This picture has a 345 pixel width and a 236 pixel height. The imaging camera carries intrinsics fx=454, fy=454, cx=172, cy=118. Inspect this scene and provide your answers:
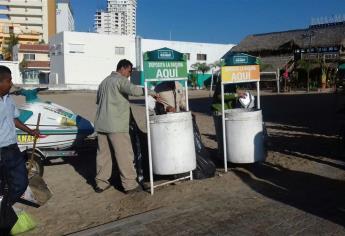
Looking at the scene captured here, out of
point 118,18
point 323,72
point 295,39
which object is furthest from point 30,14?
point 323,72

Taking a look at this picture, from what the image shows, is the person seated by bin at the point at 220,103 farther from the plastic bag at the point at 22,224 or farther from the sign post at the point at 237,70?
the plastic bag at the point at 22,224

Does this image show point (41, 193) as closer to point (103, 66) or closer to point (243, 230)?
point (243, 230)

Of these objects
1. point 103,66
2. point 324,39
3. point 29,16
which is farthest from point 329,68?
point 29,16

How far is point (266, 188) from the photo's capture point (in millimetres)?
6594

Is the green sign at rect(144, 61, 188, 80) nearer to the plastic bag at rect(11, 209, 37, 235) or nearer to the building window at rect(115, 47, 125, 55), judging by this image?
the plastic bag at rect(11, 209, 37, 235)

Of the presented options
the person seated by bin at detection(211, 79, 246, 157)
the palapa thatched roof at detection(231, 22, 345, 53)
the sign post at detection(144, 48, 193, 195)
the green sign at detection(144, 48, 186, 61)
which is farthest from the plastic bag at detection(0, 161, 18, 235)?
the palapa thatched roof at detection(231, 22, 345, 53)

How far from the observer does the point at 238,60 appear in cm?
765

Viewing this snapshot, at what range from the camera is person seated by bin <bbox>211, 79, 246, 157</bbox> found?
7.95m

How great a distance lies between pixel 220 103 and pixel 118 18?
499 feet

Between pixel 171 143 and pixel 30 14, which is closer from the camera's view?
pixel 171 143

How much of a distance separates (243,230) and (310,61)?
37.8 meters

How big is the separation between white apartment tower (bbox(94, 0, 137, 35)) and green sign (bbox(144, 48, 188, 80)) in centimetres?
14665

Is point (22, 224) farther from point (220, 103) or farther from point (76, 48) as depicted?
point (76, 48)

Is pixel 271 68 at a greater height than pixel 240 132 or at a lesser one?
greater
